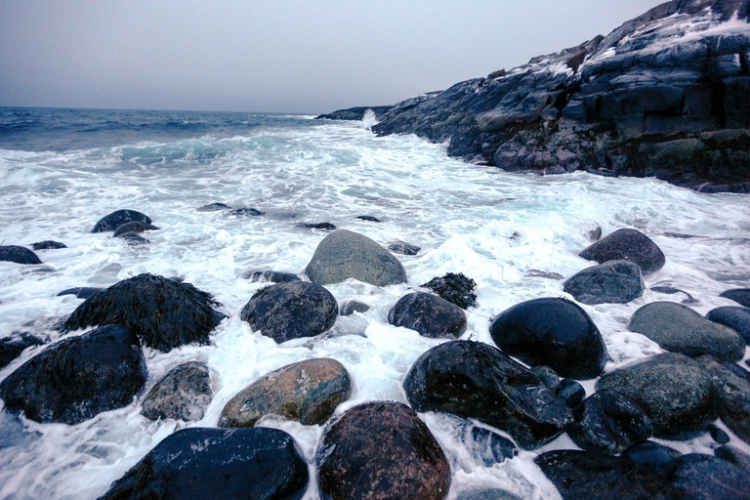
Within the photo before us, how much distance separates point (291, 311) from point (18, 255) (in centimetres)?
471

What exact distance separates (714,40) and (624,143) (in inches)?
199

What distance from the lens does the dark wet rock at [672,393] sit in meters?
2.26

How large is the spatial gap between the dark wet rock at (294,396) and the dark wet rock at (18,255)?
489cm

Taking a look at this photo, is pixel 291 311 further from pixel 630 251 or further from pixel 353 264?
pixel 630 251

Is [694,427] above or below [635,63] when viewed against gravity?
below

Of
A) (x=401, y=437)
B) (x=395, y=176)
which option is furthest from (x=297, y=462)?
(x=395, y=176)

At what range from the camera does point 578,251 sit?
5.86m

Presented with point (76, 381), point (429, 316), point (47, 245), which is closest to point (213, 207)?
point (47, 245)

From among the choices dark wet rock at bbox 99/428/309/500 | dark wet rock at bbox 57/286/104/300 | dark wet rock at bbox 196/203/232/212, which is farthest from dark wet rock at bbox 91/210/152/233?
dark wet rock at bbox 99/428/309/500

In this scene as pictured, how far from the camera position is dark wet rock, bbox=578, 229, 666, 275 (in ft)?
16.2

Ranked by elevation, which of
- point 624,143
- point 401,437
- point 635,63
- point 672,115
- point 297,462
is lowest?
point 297,462

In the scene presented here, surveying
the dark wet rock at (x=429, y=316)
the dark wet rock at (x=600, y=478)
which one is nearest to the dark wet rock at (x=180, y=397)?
the dark wet rock at (x=429, y=316)

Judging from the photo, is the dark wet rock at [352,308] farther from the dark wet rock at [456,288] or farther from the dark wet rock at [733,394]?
the dark wet rock at [733,394]

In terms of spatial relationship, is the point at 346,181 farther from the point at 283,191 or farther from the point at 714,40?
the point at 714,40
